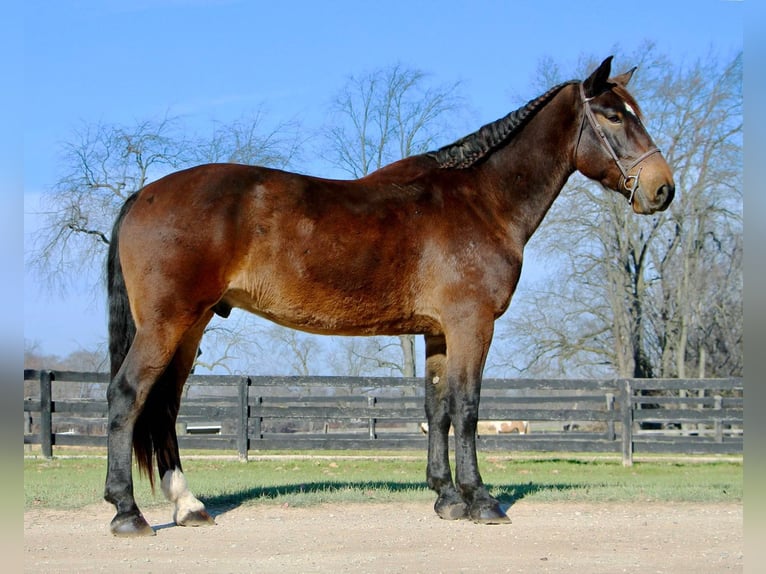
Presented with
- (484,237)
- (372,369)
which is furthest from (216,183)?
(372,369)

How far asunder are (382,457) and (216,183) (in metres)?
12.5

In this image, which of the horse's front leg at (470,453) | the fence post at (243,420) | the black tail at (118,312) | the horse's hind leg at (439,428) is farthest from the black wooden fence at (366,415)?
the black tail at (118,312)

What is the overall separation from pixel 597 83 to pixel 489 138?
1.01 m

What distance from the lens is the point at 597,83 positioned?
6363 millimetres

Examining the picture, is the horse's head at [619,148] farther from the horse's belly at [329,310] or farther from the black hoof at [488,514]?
the black hoof at [488,514]

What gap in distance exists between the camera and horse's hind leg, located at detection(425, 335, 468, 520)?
6336 mm

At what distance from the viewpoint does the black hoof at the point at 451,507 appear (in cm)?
616

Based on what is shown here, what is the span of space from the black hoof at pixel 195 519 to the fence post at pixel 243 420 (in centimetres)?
1055

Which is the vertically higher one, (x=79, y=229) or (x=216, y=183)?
(x=79, y=229)

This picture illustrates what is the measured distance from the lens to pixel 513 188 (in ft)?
21.6

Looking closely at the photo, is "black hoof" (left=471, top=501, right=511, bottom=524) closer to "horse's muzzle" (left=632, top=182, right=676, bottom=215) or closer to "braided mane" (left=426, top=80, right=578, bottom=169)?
"horse's muzzle" (left=632, top=182, right=676, bottom=215)

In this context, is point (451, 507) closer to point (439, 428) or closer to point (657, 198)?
point (439, 428)

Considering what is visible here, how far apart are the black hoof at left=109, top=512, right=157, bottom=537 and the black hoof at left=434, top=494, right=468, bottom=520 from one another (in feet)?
7.61

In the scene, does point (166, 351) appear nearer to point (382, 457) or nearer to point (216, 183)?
point (216, 183)
